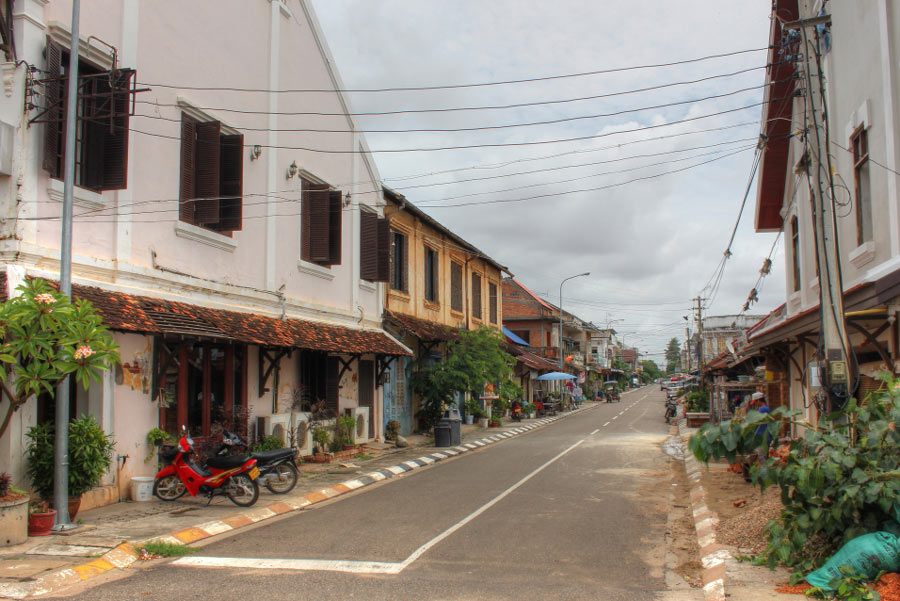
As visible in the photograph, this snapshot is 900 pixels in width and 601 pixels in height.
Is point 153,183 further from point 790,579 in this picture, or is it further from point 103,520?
point 790,579

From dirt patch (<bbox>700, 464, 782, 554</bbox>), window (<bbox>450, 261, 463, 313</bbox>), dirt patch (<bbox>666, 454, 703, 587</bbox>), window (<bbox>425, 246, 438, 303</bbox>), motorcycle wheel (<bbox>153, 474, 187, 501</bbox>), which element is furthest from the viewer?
window (<bbox>450, 261, 463, 313</bbox>)

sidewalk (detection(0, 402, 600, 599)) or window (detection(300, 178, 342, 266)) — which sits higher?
window (detection(300, 178, 342, 266))

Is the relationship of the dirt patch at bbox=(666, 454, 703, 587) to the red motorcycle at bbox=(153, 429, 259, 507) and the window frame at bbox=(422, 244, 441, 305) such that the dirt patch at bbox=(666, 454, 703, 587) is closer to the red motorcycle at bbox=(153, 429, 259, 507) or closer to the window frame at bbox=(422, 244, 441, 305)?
the red motorcycle at bbox=(153, 429, 259, 507)

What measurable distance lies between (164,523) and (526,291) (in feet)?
161

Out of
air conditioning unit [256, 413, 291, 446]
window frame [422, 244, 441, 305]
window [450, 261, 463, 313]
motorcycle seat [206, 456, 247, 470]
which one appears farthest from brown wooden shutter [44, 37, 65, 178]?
window [450, 261, 463, 313]

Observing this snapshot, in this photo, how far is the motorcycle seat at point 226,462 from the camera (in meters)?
10.8

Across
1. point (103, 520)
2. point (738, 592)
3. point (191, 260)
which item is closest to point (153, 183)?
point (191, 260)

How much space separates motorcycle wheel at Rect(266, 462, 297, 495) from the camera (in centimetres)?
1212

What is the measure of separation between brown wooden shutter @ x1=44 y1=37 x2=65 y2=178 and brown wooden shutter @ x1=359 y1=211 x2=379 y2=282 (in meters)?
10.4

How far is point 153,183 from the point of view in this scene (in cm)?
1190

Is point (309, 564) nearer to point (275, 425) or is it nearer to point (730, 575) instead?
point (730, 575)

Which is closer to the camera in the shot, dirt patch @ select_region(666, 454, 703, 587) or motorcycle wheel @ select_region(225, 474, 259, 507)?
dirt patch @ select_region(666, 454, 703, 587)

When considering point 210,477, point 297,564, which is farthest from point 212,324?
point 297,564

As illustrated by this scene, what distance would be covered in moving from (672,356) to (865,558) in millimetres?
173848
